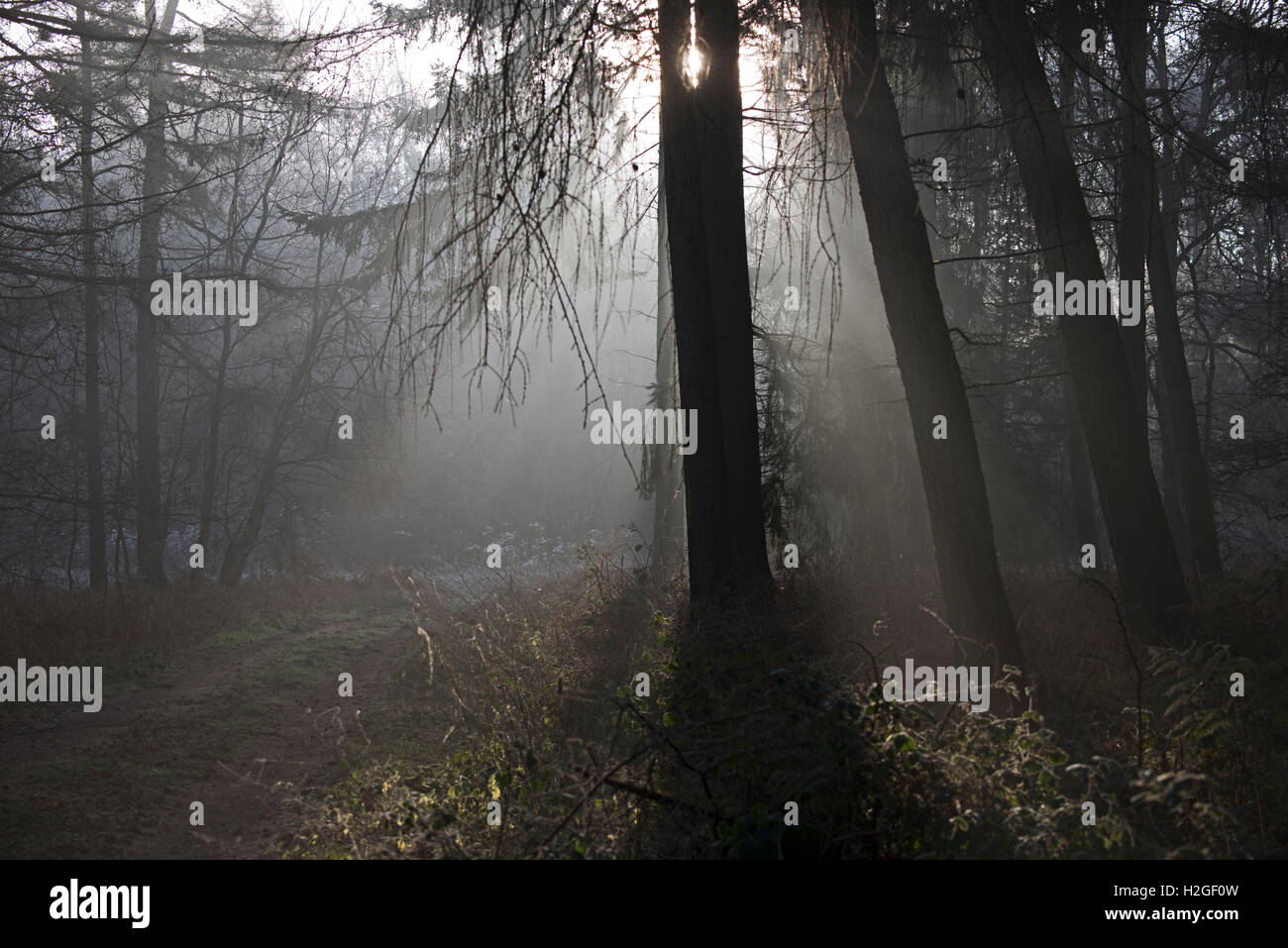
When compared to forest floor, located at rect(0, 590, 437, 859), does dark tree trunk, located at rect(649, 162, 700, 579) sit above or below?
above

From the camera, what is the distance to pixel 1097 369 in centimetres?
892

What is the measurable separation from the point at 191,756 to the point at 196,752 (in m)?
0.13

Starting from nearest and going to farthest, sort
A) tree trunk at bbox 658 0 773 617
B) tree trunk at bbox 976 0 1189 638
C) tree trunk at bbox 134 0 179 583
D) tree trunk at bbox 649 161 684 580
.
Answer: tree trunk at bbox 658 0 773 617, tree trunk at bbox 976 0 1189 638, tree trunk at bbox 649 161 684 580, tree trunk at bbox 134 0 179 583

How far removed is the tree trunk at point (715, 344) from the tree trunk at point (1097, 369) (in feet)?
8.20

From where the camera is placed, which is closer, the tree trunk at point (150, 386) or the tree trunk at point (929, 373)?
the tree trunk at point (929, 373)

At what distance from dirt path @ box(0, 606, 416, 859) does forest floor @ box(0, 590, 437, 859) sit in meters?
0.01

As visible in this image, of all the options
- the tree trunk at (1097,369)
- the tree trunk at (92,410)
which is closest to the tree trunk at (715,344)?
the tree trunk at (1097,369)

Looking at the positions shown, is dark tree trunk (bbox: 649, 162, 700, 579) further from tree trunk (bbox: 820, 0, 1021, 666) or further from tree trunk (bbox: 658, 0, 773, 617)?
tree trunk (bbox: 820, 0, 1021, 666)

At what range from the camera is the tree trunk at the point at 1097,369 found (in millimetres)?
8492

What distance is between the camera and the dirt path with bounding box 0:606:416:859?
18.4 ft

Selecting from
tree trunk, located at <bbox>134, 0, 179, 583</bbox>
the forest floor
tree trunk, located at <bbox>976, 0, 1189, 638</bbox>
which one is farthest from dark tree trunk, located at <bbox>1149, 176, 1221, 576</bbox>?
tree trunk, located at <bbox>134, 0, 179, 583</bbox>

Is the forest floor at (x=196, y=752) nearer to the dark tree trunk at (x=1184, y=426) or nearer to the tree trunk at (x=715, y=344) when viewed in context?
the tree trunk at (x=715, y=344)

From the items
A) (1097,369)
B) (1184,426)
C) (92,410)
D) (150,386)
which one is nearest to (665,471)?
(1097,369)

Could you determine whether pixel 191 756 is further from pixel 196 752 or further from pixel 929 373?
pixel 929 373
